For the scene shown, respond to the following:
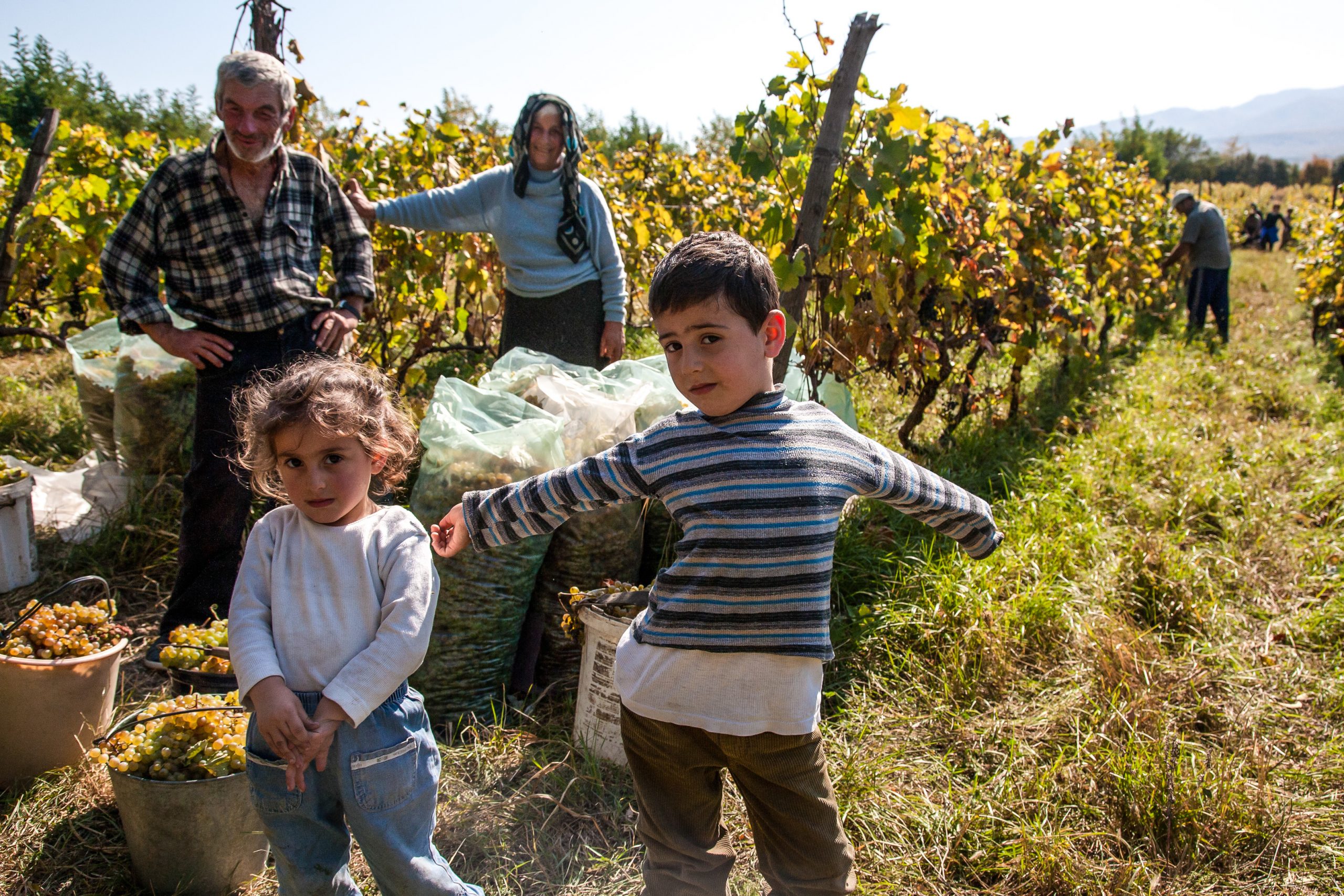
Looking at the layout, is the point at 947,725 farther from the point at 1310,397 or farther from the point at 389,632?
the point at 1310,397

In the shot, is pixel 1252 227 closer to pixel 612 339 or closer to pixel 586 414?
pixel 612 339

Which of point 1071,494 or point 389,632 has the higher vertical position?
point 389,632

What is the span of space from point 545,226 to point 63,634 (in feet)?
6.53

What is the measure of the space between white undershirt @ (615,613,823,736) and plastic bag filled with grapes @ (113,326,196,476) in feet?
9.62

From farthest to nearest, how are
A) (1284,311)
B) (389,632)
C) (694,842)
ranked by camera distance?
(1284,311) < (694,842) < (389,632)

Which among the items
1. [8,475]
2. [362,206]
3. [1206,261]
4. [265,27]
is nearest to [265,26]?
[265,27]

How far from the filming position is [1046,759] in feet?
7.66

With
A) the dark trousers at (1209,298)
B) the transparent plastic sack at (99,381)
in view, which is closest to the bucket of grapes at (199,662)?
the transparent plastic sack at (99,381)

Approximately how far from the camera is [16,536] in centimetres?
312

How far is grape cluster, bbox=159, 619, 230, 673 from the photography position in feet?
7.13

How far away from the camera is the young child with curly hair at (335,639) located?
4.58 ft

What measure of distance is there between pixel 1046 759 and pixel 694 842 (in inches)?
48.4

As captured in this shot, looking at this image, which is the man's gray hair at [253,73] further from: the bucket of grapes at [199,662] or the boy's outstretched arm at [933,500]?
the boy's outstretched arm at [933,500]

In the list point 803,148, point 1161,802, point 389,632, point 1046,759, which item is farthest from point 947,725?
point 803,148
